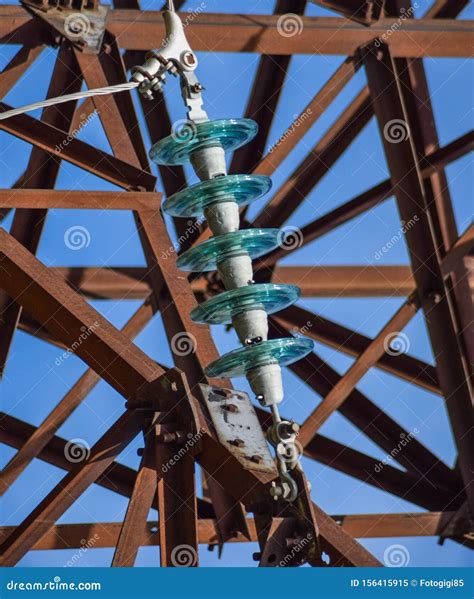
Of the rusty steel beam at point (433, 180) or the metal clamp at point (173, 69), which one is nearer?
the metal clamp at point (173, 69)

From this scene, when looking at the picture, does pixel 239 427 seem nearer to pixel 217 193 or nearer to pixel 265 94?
pixel 217 193

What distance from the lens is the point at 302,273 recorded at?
500 inches

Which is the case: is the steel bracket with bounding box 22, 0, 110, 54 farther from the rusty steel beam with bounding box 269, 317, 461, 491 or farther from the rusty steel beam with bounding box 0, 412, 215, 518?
the rusty steel beam with bounding box 269, 317, 461, 491

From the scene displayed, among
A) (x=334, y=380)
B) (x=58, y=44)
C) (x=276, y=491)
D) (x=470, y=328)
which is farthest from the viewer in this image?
(x=334, y=380)

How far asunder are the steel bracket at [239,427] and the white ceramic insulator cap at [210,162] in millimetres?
1087

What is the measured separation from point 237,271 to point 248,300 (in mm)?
185

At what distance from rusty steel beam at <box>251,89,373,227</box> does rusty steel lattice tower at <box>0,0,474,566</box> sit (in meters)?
0.01

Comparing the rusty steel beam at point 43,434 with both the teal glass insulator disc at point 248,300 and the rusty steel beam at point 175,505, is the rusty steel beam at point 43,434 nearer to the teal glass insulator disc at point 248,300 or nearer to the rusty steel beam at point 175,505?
the rusty steel beam at point 175,505

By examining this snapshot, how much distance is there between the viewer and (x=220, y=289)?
1127cm

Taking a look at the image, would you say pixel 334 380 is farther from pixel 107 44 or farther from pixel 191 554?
pixel 191 554

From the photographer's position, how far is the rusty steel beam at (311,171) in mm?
11023

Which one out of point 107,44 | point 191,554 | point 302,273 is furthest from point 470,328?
point 191,554

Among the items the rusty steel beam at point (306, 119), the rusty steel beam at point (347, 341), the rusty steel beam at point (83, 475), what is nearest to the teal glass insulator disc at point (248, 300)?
the rusty steel beam at point (83, 475)

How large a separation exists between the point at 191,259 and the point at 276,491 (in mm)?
1113
